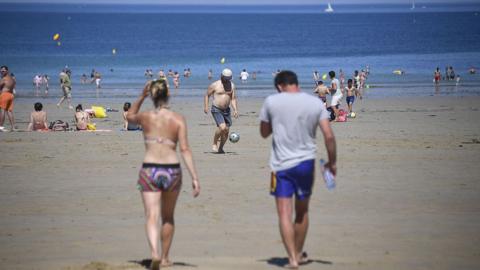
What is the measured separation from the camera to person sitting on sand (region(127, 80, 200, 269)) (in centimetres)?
681

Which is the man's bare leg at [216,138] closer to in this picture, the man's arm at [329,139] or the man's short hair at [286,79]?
the man's short hair at [286,79]

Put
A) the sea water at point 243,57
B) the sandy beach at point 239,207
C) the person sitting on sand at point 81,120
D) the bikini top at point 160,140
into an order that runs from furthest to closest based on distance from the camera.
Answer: the sea water at point 243,57, the person sitting on sand at point 81,120, the sandy beach at point 239,207, the bikini top at point 160,140

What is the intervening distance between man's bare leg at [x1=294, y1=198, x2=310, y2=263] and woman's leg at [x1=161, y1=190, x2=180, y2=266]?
101 cm

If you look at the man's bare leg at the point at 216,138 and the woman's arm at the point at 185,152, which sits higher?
the woman's arm at the point at 185,152

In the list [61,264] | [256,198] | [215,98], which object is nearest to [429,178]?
[256,198]

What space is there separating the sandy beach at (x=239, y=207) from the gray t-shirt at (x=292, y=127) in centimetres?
96

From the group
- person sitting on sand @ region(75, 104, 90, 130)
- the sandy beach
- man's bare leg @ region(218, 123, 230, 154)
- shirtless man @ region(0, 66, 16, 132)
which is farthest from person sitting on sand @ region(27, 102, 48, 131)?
man's bare leg @ region(218, 123, 230, 154)

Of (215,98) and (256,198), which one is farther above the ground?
(215,98)

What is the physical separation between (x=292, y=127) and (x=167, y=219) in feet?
4.15

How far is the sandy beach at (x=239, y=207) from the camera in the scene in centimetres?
765

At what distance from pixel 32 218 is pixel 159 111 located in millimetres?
3130

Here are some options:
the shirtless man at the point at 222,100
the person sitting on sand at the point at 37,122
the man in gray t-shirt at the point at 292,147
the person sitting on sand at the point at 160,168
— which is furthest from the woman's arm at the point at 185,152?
the person sitting on sand at the point at 37,122

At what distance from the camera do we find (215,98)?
14.6 m

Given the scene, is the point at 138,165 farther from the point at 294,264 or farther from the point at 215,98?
the point at 294,264
